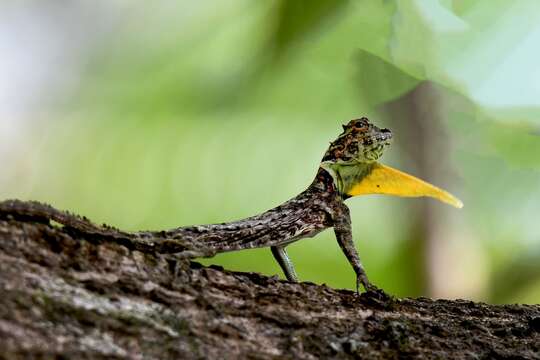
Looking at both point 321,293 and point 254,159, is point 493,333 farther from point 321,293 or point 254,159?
point 254,159

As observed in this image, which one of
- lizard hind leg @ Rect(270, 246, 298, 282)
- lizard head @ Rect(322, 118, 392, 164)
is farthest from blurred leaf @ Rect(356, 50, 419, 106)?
lizard hind leg @ Rect(270, 246, 298, 282)

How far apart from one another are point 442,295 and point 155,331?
4161 mm

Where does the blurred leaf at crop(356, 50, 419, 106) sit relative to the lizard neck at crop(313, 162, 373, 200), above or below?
above

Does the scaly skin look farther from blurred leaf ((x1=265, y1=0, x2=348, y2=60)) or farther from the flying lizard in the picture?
blurred leaf ((x1=265, y1=0, x2=348, y2=60))

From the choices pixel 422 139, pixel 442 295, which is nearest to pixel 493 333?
pixel 442 295

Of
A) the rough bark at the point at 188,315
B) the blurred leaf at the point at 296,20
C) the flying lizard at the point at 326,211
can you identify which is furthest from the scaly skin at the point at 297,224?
the blurred leaf at the point at 296,20

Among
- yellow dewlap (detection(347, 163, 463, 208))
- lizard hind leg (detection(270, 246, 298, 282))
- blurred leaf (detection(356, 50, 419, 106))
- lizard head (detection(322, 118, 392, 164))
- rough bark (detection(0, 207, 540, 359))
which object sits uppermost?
blurred leaf (detection(356, 50, 419, 106))

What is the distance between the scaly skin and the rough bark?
0.19 meters

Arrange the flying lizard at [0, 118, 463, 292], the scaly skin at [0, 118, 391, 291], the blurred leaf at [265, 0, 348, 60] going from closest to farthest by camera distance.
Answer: the scaly skin at [0, 118, 391, 291] < the flying lizard at [0, 118, 463, 292] < the blurred leaf at [265, 0, 348, 60]

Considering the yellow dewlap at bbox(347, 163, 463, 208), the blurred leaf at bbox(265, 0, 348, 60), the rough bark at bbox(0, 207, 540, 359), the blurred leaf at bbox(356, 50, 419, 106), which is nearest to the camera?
the rough bark at bbox(0, 207, 540, 359)

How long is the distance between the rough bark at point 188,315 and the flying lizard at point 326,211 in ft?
1.86

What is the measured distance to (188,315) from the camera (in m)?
2.29

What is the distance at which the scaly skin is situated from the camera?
295 centimetres

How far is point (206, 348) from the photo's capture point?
218 centimetres
